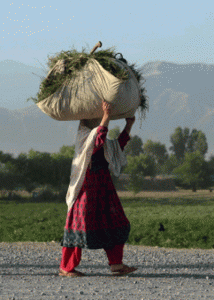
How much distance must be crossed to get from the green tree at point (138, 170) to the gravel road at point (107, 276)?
22940mm

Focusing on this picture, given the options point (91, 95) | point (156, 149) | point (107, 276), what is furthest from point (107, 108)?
point (156, 149)

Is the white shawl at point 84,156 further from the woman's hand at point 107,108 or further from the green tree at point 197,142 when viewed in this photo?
the green tree at point 197,142

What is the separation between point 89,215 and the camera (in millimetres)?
5738

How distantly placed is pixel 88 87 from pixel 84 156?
0.90 m

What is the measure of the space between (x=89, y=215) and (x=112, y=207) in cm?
34

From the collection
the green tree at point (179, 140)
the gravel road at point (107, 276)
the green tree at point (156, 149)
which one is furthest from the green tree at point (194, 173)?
the gravel road at point (107, 276)

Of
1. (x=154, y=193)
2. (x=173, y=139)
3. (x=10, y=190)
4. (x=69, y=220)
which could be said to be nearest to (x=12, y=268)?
(x=69, y=220)

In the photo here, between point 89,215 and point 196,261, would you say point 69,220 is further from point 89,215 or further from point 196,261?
point 196,261

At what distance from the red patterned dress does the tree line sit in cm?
2049

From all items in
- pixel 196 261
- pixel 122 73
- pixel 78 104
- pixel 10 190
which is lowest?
pixel 10 190

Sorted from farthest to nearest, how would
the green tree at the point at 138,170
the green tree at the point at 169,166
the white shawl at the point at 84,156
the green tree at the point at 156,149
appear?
the green tree at the point at 156,149, the green tree at the point at 169,166, the green tree at the point at 138,170, the white shawl at the point at 84,156

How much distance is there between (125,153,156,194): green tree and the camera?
32.6 m

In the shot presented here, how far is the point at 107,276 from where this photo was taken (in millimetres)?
6141

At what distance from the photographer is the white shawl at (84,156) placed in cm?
580
